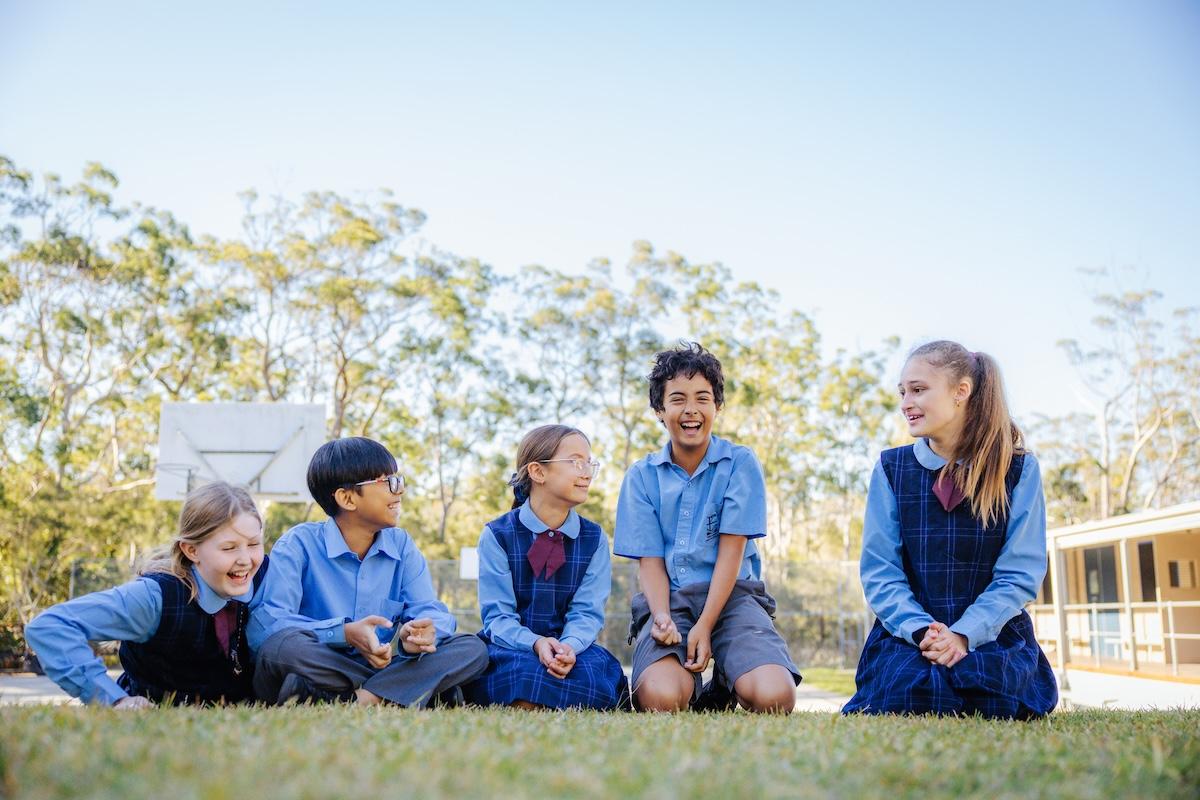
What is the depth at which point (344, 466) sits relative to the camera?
13.4 ft

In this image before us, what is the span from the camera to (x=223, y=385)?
2406 centimetres

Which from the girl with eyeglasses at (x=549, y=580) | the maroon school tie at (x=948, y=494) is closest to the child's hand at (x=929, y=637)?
the maroon school tie at (x=948, y=494)

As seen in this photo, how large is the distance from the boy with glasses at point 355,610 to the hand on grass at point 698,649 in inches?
31.0

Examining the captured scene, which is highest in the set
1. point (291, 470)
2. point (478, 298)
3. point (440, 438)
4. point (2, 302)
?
point (478, 298)

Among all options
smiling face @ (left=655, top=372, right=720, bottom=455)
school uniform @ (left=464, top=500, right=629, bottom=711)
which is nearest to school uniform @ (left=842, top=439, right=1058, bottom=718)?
smiling face @ (left=655, top=372, right=720, bottom=455)

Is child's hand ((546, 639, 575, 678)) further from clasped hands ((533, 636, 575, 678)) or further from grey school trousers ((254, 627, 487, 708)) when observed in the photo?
grey school trousers ((254, 627, 487, 708))

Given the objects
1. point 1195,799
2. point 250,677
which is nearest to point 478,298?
point 250,677

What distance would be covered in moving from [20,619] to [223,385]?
702 cm

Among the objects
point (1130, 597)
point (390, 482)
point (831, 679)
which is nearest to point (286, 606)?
point (390, 482)

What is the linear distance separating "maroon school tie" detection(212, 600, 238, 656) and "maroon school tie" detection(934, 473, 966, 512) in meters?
2.60

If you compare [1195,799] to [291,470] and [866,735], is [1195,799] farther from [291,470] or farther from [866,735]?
[291,470]

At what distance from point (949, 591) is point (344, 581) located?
2.32 metres

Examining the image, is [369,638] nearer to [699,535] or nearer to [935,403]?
[699,535]

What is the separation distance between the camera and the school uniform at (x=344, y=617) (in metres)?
3.52
